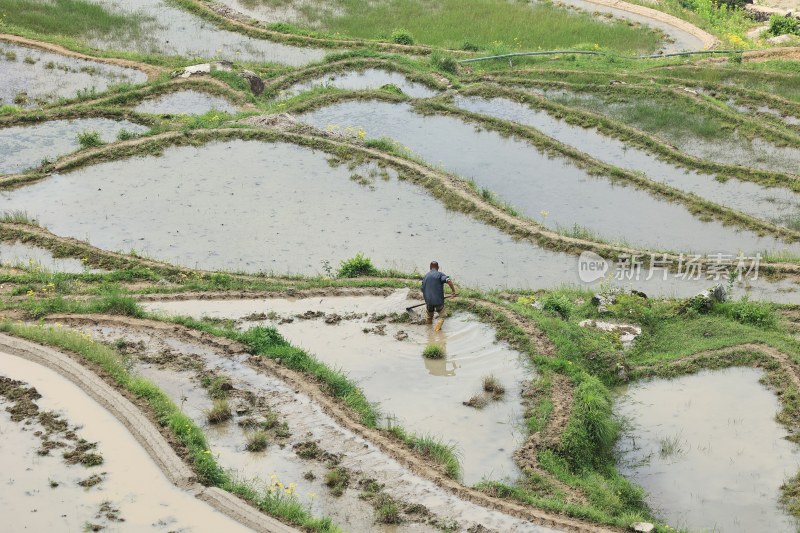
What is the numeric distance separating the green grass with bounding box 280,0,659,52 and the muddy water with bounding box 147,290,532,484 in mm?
14507

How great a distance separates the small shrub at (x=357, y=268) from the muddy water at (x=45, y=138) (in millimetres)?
7634

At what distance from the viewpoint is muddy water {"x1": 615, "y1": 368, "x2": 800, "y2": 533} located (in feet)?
30.2

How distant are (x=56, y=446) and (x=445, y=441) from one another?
3.90m

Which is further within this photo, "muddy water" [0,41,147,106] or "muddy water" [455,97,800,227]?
"muddy water" [0,41,147,106]

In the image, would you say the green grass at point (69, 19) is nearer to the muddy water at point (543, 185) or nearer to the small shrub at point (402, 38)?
the small shrub at point (402, 38)

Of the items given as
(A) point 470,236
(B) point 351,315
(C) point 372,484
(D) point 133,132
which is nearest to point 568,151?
(A) point 470,236

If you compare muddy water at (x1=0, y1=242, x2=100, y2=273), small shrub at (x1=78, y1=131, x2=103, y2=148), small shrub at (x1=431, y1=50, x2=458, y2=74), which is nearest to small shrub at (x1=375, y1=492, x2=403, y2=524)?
muddy water at (x1=0, y1=242, x2=100, y2=273)

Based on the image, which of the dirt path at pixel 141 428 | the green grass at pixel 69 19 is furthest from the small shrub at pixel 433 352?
the green grass at pixel 69 19

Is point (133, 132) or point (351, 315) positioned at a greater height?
point (133, 132)

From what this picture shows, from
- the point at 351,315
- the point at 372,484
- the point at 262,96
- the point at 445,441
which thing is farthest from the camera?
the point at 262,96

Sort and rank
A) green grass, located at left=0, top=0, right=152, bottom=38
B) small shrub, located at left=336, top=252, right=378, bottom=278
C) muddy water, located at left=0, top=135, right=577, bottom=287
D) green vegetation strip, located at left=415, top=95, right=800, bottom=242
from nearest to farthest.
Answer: small shrub, located at left=336, top=252, right=378, bottom=278 → muddy water, located at left=0, top=135, right=577, bottom=287 → green vegetation strip, located at left=415, top=95, right=800, bottom=242 → green grass, located at left=0, top=0, right=152, bottom=38

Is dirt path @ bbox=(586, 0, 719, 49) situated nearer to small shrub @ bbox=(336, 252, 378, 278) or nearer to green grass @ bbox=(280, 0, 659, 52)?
green grass @ bbox=(280, 0, 659, 52)

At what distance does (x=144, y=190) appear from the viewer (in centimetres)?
1739

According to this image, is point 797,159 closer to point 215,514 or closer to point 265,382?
point 265,382
